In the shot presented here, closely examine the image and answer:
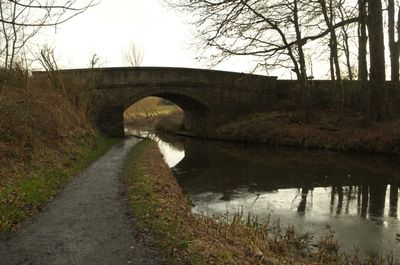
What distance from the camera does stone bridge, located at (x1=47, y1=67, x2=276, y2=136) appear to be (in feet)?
77.8

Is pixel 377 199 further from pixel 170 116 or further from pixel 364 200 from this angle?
pixel 170 116

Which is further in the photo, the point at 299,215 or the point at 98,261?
the point at 299,215

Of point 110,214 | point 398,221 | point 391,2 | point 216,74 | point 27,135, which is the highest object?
point 391,2

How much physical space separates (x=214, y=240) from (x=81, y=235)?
174cm

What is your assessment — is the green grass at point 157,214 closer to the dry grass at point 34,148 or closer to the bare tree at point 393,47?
the dry grass at point 34,148

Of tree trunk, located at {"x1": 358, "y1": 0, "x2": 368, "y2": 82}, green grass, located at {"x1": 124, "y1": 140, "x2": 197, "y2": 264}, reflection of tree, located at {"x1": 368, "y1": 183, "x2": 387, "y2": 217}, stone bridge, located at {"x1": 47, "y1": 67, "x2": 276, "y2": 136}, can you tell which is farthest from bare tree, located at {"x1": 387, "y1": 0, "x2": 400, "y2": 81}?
green grass, located at {"x1": 124, "y1": 140, "x2": 197, "y2": 264}

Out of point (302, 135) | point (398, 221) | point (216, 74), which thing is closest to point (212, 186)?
point (398, 221)

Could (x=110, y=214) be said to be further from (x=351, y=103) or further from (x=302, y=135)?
(x=351, y=103)

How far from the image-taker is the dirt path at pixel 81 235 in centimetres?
487

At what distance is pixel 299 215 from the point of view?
8789 mm

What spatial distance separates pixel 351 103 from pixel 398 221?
15.7m

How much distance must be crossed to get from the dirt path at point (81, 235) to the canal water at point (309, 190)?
2291mm

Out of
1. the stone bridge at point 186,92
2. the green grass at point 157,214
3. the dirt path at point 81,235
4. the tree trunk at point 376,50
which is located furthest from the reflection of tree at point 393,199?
the stone bridge at point 186,92

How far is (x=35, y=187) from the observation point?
800cm
